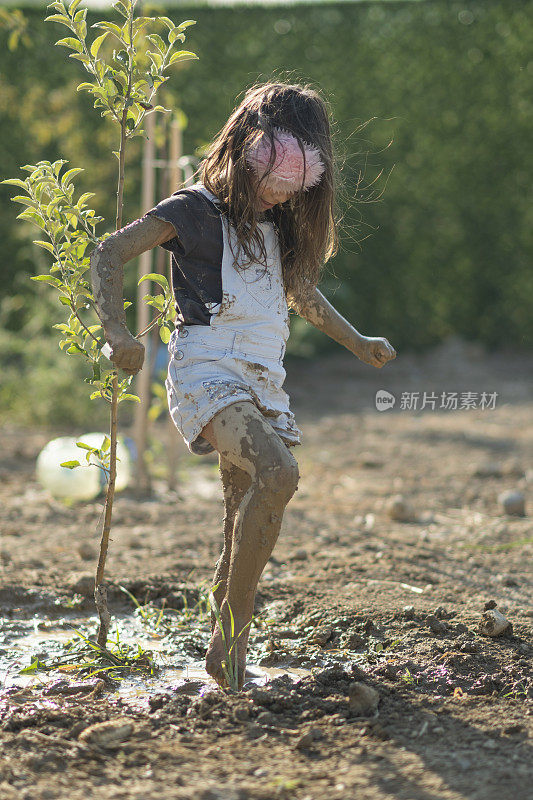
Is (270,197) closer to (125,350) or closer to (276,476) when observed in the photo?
(125,350)

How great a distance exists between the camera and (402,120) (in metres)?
9.05

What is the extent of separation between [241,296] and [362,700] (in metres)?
1.06

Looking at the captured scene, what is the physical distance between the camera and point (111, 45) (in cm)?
703

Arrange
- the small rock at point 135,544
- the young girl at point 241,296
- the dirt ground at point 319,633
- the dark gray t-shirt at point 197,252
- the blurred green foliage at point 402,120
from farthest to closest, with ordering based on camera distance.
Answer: the blurred green foliage at point 402,120
the small rock at point 135,544
the dark gray t-shirt at point 197,252
the young girl at point 241,296
the dirt ground at point 319,633

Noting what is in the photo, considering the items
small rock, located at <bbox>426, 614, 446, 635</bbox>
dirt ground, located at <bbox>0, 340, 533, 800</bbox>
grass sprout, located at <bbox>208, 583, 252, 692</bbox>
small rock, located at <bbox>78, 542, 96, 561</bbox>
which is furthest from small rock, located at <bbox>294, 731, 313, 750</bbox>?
small rock, located at <bbox>78, 542, 96, 561</bbox>

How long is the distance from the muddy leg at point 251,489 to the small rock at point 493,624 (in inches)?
33.3

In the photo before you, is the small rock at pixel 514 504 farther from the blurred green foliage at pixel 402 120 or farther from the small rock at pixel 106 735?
the blurred green foliage at pixel 402 120

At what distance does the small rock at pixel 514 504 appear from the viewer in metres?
4.63

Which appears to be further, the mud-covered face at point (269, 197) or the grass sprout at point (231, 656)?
the mud-covered face at point (269, 197)

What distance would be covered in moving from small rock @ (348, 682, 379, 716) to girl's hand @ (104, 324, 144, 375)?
0.96m

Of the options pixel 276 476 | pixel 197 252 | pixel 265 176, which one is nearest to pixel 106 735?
pixel 276 476

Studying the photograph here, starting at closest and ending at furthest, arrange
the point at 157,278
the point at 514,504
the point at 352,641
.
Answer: the point at 157,278, the point at 352,641, the point at 514,504

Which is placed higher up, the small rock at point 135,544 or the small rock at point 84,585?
the small rock at point 135,544

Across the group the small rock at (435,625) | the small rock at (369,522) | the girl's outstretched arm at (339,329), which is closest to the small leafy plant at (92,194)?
the girl's outstretched arm at (339,329)
